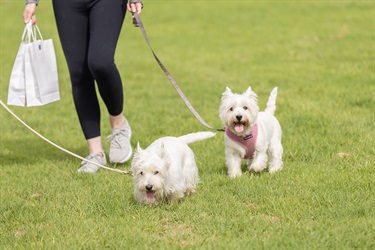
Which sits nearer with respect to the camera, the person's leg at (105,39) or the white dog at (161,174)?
the white dog at (161,174)

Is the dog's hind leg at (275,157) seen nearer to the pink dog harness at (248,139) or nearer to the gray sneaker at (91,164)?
the pink dog harness at (248,139)

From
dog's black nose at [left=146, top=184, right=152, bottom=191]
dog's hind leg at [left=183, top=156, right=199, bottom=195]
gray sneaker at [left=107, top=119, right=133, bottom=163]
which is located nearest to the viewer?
dog's black nose at [left=146, top=184, right=152, bottom=191]

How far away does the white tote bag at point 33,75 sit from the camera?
6.90 m

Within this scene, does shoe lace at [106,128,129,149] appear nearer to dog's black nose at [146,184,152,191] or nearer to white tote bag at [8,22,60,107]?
white tote bag at [8,22,60,107]

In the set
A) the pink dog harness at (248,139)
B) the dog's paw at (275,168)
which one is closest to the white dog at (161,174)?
the pink dog harness at (248,139)

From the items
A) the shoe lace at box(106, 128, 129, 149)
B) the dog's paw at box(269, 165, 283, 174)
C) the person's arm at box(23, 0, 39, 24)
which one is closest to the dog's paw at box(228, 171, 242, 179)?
the dog's paw at box(269, 165, 283, 174)

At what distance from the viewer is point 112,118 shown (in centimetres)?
725

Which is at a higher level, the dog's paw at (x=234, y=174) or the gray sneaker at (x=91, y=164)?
the dog's paw at (x=234, y=174)

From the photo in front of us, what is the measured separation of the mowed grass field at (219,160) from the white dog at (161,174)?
10cm

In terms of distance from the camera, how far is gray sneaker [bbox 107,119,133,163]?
720cm

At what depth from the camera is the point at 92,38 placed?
6.55 metres

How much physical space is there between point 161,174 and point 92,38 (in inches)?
72.1

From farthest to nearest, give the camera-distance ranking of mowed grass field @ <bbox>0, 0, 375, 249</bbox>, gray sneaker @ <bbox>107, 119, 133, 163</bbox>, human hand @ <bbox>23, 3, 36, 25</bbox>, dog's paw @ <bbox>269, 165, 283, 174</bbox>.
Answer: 1. gray sneaker @ <bbox>107, 119, 133, 163</bbox>
2. human hand @ <bbox>23, 3, 36, 25</bbox>
3. dog's paw @ <bbox>269, 165, 283, 174</bbox>
4. mowed grass field @ <bbox>0, 0, 375, 249</bbox>

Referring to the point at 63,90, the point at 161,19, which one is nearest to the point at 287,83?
the point at 63,90
